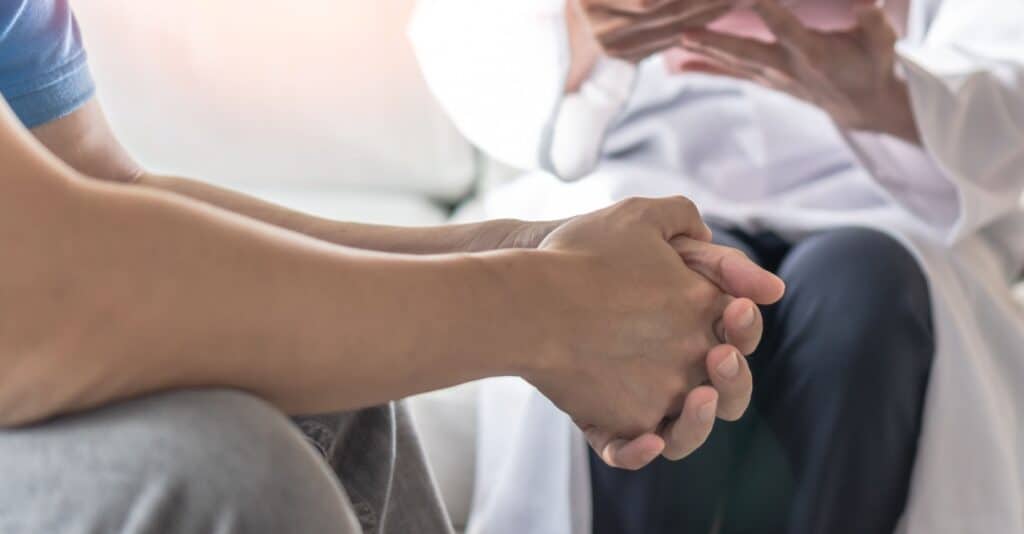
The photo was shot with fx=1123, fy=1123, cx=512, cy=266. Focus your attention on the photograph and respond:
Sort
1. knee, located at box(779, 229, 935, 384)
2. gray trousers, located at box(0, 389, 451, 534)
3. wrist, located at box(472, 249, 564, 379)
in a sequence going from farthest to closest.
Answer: knee, located at box(779, 229, 935, 384) < wrist, located at box(472, 249, 564, 379) < gray trousers, located at box(0, 389, 451, 534)

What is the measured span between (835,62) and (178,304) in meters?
0.71

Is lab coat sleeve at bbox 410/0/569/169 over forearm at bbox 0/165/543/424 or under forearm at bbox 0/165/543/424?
under

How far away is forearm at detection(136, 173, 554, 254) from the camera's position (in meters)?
0.66

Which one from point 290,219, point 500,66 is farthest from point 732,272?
point 500,66

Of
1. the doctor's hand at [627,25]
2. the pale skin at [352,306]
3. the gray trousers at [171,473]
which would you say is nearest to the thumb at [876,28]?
the doctor's hand at [627,25]

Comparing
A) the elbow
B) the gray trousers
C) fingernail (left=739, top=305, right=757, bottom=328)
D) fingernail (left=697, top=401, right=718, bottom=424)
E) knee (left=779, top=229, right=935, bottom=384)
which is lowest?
knee (left=779, top=229, right=935, bottom=384)

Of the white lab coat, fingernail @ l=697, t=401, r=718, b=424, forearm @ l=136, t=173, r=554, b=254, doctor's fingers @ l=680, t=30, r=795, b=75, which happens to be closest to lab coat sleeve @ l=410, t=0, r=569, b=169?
the white lab coat

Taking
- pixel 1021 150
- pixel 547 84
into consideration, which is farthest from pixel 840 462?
pixel 547 84

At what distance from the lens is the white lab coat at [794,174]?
885mm

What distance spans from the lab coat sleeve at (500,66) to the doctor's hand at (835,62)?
135mm

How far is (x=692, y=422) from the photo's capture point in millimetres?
599

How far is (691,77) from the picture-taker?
1109mm

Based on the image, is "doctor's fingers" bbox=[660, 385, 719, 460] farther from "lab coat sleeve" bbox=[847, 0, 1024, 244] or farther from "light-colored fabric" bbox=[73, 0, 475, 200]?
"light-colored fabric" bbox=[73, 0, 475, 200]

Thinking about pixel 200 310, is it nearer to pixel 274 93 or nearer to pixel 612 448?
pixel 612 448
